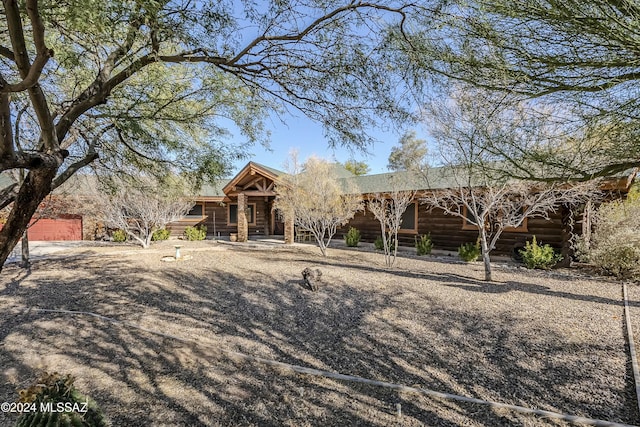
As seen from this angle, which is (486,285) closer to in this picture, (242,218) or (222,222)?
(242,218)

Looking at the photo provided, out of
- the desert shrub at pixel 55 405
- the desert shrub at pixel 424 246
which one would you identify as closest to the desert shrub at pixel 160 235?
the desert shrub at pixel 424 246

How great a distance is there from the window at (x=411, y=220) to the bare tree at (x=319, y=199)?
271 centimetres

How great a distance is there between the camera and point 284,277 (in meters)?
8.20

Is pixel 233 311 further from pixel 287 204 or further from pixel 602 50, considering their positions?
pixel 287 204

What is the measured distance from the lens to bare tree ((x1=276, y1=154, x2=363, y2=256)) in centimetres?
1170

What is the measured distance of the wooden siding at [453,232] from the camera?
10.5 m

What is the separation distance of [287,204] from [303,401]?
1053cm

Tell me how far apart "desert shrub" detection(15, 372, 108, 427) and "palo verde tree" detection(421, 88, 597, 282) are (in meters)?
4.19

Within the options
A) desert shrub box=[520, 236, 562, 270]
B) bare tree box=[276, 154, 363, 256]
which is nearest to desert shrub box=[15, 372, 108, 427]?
bare tree box=[276, 154, 363, 256]

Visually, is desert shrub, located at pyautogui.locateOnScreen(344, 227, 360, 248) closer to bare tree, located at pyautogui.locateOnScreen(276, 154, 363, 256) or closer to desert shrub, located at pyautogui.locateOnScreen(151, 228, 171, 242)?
bare tree, located at pyautogui.locateOnScreen(276, 154, 363, 256)

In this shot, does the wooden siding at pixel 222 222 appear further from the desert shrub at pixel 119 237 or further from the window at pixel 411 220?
the window at pixel 411 220

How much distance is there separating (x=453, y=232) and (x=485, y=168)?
31.8ft

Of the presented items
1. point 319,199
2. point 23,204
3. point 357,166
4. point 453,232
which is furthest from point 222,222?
point 23,204

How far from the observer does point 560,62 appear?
103 inches
